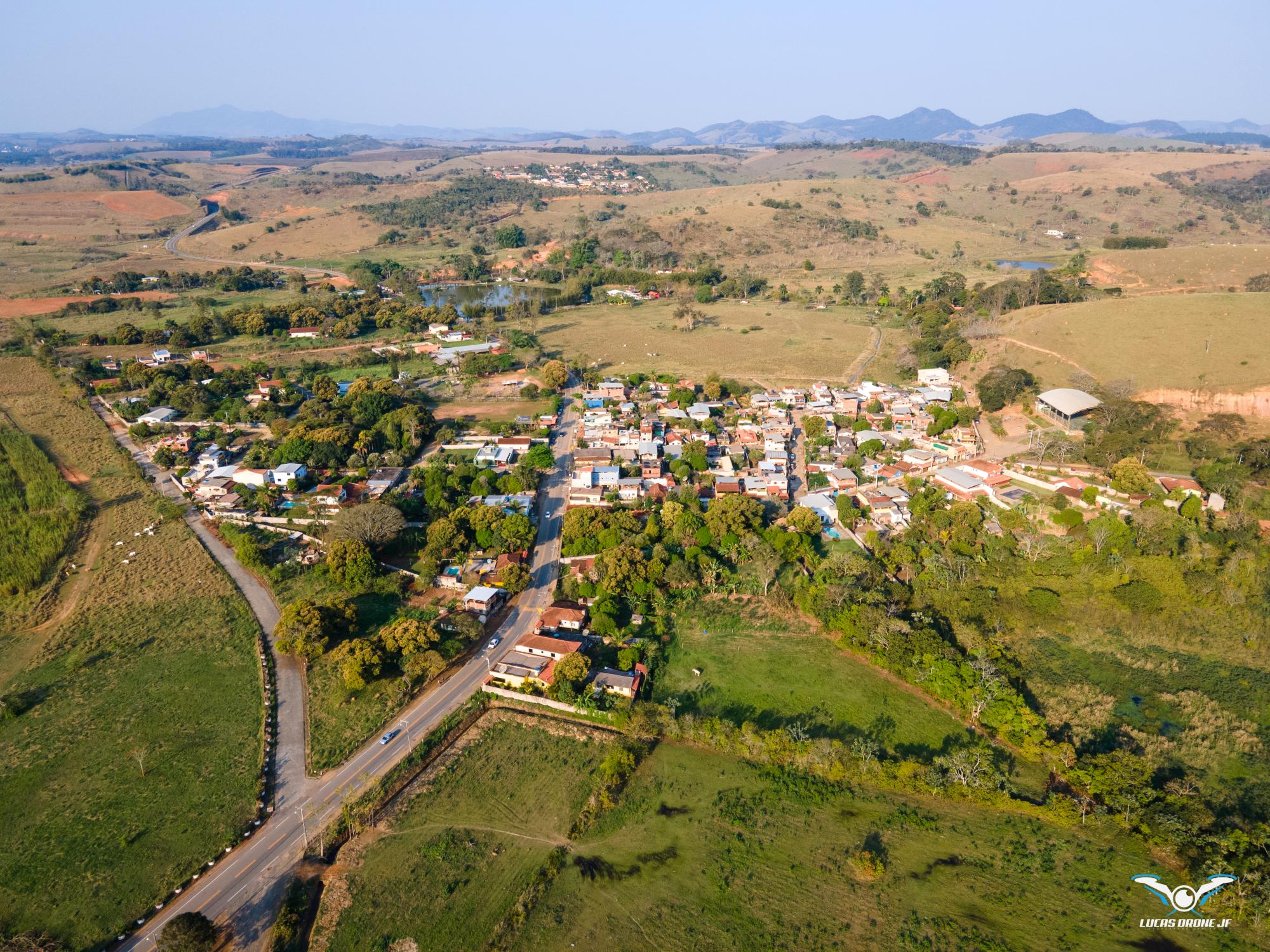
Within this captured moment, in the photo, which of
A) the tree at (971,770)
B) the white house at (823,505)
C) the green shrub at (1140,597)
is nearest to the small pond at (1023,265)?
the white house at (823,505)

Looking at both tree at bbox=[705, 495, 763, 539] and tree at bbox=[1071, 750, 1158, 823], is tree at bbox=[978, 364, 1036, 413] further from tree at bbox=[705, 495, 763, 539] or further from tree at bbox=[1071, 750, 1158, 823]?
tree at bbox=[1071, 750, 1158, 823]

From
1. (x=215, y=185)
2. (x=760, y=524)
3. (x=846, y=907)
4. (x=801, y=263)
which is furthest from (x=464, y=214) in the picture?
(x=846, y=907)

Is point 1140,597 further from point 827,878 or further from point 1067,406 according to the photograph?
point 827,878

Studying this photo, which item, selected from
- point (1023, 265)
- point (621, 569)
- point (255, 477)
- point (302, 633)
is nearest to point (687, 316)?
point (255, 477)

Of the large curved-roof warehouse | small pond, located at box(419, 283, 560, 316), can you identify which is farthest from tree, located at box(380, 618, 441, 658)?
small pond, located at box(419, 283, 560, 316)

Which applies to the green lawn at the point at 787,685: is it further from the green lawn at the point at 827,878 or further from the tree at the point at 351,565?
the tree at the point at 351,565

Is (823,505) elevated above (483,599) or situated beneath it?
elevated above

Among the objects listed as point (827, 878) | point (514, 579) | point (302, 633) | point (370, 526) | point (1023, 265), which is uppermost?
point (1023, 265)
